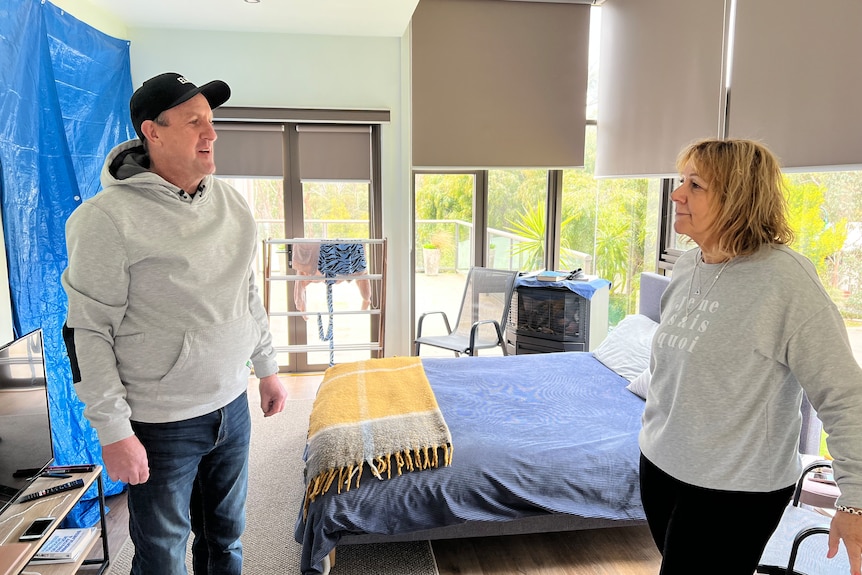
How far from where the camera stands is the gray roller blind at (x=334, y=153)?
4.21 metres

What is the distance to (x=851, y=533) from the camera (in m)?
1.06

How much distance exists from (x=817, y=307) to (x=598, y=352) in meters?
2.21

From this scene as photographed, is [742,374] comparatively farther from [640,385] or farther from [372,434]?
[640,385]

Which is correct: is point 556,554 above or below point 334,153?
below

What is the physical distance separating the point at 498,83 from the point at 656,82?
1104 mm

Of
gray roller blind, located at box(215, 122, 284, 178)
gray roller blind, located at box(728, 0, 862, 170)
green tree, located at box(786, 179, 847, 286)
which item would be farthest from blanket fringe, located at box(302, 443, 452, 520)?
gray roller blind, located at box(215, 122, 284, 178)

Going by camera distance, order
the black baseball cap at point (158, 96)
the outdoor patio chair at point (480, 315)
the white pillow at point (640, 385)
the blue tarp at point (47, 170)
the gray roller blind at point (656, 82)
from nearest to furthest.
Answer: the black baseball cap at point (158, 96) < the blue tarp at point (47, 170) < the white pillow at point (640, 385) < the gray roller blind at point (656, 82) < the outdoor patio chair at point (480, 315)

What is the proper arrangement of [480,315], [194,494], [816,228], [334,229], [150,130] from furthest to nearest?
1. [334,229]
2. [480,315]
3. [816,228]
4. [194,494]
5. [150,130]

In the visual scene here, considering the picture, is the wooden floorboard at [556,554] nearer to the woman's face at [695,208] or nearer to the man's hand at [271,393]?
the man's hand at [271,393]

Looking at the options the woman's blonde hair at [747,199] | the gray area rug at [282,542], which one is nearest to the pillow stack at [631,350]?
the gray area rug at [282,542]

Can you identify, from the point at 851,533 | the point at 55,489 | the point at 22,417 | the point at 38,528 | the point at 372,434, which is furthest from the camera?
the point at 372,434

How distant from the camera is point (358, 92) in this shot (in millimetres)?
4141

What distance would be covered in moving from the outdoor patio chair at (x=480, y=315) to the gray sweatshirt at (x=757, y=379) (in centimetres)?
253

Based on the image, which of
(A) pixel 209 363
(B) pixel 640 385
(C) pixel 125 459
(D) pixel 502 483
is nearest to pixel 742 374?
(D) pixel 502 483
